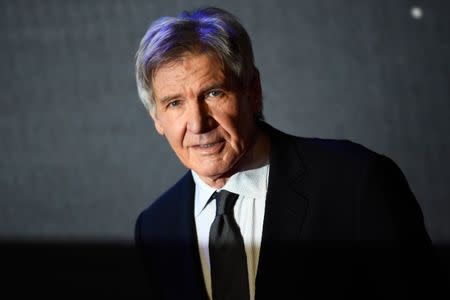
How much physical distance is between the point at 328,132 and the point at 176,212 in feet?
1.63

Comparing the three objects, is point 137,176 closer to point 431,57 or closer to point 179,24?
point 179,24

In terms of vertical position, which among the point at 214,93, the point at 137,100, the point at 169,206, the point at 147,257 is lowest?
the point at 147,257

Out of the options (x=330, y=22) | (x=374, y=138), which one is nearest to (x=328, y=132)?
(x=374, y=138)

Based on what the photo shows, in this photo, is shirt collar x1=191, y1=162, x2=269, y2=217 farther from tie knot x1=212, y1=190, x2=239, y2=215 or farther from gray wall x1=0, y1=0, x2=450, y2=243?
gray wall x1=0, y1=0, x2=450, y2=243

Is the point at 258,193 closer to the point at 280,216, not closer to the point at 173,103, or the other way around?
the point at 280,216

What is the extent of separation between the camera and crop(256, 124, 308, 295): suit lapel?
1.12 m

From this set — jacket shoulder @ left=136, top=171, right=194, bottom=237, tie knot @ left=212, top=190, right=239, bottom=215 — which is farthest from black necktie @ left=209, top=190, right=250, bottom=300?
jacket shoulder @ left=136, top=171, right=194, bottom=237

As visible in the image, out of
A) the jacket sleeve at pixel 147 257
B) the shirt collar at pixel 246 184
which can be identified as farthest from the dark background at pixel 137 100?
the shirt collar at pixel 246 184

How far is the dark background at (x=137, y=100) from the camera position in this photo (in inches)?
61.1

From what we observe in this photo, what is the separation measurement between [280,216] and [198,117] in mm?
221

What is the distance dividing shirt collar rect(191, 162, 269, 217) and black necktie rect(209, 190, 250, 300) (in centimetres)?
2

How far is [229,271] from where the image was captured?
1.16m

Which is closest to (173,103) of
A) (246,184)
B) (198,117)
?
(198,117)

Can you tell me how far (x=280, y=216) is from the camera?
3.74ft
